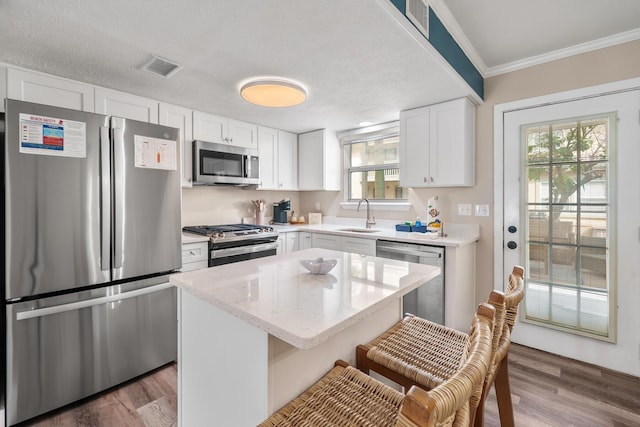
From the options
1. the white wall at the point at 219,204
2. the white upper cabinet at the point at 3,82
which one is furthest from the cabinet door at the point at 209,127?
the white upper cabinet at the point at 3,82

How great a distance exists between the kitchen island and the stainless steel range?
1.31 metres

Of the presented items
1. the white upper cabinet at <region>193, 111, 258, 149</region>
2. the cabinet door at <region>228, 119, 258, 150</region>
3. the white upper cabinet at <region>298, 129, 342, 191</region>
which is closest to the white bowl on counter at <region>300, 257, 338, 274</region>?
the white upper cabinet at <region>193, 111, 258, 149</region>

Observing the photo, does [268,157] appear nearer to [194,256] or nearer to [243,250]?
[243,250]

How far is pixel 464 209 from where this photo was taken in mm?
2902

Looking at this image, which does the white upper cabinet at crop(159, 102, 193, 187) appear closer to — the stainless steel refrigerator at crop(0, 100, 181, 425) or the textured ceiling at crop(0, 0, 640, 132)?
the textured ceiling at crop(0, 0, 640, 132)

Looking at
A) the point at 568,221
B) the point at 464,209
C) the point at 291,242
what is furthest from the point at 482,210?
the point at 291,242

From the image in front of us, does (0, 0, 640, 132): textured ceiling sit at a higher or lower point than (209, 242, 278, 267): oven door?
higher

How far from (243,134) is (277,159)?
57cm

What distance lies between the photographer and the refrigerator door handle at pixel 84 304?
1667 millimetres

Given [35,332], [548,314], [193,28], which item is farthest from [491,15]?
[35,332]

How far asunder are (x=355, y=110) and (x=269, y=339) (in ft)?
8.65

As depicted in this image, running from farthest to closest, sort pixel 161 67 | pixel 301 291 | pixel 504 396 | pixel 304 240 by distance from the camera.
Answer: pixel 304 240 → pixel 161 67 → pixel 504 396 → pixel 301 291

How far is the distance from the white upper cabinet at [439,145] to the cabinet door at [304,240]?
130 centimetres

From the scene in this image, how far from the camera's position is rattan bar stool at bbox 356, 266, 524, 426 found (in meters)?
0.98
